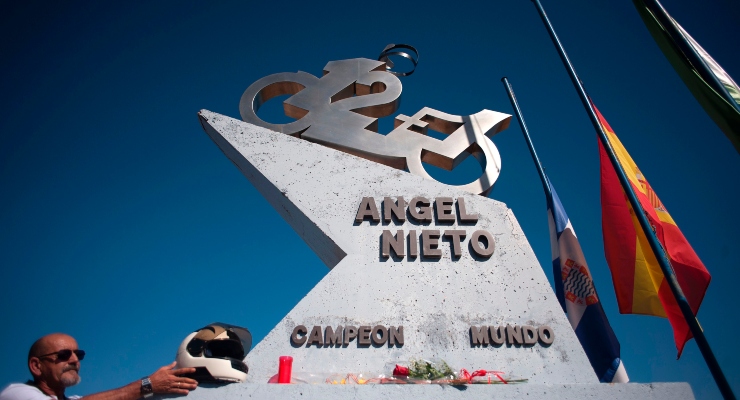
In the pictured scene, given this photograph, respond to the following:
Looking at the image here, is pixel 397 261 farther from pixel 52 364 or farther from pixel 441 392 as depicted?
pixel 52 364

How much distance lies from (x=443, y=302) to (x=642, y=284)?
134 inches

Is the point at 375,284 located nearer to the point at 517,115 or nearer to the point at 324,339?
the point at 324,339

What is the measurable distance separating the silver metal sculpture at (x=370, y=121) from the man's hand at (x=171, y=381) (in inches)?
155

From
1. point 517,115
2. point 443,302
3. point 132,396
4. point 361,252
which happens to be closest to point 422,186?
point 361,252

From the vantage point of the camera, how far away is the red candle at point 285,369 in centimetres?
409

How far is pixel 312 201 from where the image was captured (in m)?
6.00

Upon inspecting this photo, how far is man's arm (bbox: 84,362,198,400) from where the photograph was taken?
3.29m

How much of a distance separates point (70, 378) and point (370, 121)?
518 centimetres

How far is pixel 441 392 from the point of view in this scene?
12.3 feet

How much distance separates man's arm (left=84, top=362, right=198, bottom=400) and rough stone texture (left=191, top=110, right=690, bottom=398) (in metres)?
0.14

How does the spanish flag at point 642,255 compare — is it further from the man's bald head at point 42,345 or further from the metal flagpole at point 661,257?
the man's bald head at point 42,345

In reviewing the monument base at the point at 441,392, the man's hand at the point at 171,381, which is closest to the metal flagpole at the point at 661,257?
the monument base at the point at 441,392

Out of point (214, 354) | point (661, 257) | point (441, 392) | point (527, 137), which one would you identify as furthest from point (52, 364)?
point (527, 137)

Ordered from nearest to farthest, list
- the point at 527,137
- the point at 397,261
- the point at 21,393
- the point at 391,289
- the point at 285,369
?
the point at 21,393, the point at 285,369, the point at 391,289, the point at 397,261, the point at 527,137
